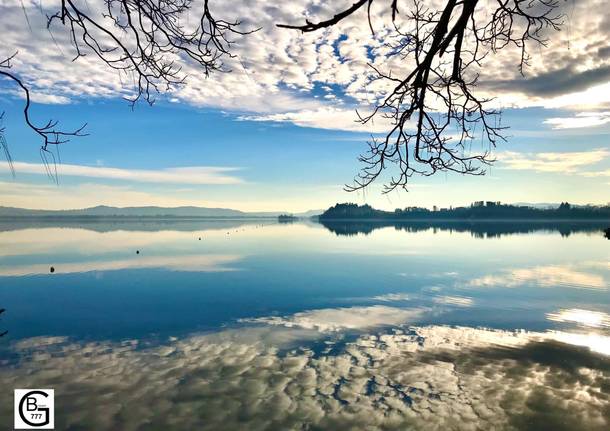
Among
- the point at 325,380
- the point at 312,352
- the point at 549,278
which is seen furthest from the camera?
the point at 549,278

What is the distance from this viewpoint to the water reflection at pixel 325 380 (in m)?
9.41

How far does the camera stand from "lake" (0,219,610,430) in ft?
31.7

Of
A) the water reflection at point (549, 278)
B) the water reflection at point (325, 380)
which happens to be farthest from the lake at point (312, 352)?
the water reflection at point (549, 278)

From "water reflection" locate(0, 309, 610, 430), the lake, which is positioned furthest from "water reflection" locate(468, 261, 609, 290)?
"water reflection" locate(0, 309, 610, 430)

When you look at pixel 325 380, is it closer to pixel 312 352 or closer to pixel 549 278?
pixel 312 352

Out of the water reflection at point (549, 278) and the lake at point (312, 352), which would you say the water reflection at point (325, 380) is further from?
the water reflection at point (549, 278)

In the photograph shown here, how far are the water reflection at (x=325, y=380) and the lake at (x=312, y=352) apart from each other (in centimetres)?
5

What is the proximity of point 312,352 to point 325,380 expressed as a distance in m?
2.47

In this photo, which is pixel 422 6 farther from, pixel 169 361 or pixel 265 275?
pixel 265 275

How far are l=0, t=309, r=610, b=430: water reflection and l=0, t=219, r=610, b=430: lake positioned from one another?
0.05 m

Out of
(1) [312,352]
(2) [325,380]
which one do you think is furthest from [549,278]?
(2) [325,380]

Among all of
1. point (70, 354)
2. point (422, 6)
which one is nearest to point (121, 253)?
point (70, 354)

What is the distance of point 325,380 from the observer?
1147 cm

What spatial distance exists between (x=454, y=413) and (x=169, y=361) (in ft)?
28.9
